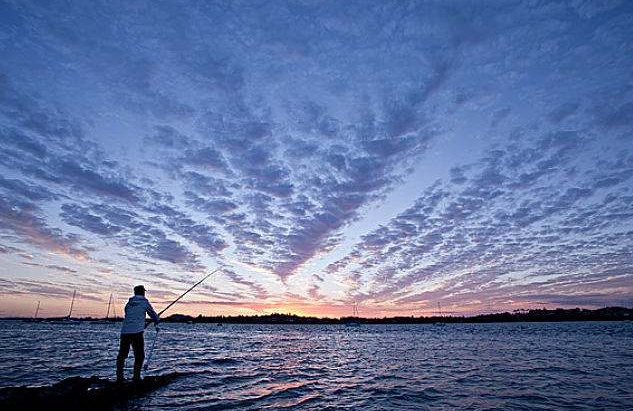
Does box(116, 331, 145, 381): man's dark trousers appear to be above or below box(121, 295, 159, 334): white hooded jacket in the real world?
below

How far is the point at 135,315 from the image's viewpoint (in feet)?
39.4

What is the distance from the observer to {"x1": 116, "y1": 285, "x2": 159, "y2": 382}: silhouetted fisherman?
11852mm

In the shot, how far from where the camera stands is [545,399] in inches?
494

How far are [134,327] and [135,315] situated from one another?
0.40 m

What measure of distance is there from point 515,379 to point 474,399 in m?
6.10

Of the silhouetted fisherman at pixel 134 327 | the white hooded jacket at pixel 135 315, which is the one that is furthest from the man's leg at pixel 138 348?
the white hooded jacket at pixel 135 315

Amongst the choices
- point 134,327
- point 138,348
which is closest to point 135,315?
point 134,327

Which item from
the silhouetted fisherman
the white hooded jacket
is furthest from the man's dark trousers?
the white hooded jacket

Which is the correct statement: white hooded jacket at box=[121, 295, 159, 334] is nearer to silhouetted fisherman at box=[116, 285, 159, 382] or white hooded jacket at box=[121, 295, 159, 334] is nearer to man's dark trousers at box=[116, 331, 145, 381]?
silhouetted fisherman at box=[116, 285, 159, 382]

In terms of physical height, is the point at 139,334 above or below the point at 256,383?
above

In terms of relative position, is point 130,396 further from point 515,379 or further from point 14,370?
point 515,379

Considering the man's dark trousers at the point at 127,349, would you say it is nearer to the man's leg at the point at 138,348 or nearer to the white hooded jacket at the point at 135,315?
the man's leg at the point at 138,348

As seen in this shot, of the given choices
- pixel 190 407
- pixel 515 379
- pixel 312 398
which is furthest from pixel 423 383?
pixel 190 407

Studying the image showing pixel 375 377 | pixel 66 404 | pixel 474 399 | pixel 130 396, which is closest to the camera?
pixel 66 404
